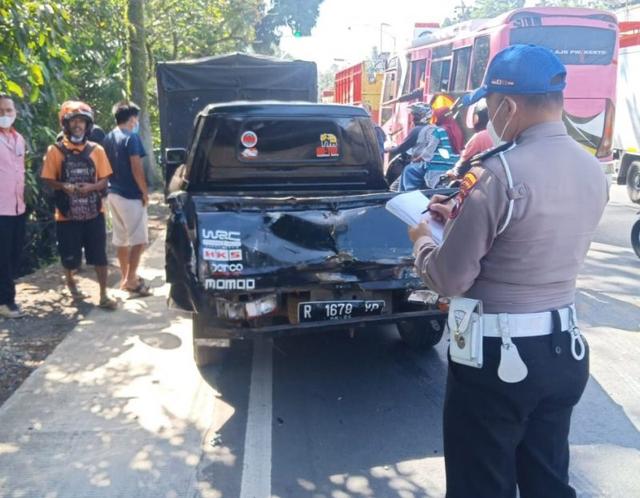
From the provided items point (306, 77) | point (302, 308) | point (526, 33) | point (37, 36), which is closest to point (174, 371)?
point (302, 308)

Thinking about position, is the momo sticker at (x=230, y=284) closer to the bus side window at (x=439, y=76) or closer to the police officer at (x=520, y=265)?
the police officer at (x=520, y=265)

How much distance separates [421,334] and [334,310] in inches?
53.1

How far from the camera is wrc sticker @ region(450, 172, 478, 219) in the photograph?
218cm

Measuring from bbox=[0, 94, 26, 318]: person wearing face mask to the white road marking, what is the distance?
2457 mm

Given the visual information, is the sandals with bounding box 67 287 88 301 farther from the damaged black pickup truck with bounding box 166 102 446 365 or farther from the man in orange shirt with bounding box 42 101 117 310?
the damaged black pickup truck with bounding box 166 102 446 365

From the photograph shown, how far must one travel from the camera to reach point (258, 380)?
17.0 ft

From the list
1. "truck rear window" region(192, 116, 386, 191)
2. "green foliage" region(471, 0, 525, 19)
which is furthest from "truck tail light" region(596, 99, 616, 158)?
"green foliage" region(471, 0, 525, 19)

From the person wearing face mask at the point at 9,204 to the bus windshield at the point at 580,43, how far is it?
808 centimetres

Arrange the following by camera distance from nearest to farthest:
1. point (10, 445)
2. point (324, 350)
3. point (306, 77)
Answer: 1. point (10, 445)
2. point (324, 350)
3. point (306, 77)

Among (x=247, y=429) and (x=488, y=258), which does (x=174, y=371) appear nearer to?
(x=247, y=429)

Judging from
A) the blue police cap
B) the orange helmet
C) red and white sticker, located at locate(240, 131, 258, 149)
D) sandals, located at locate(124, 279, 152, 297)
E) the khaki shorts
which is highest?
the blue police cap

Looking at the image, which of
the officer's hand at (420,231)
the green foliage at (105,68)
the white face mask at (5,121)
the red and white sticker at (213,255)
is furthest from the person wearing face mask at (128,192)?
the officer's hand at (420,231)

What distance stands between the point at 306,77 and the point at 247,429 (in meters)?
8.59

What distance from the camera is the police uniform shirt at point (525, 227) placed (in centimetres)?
212
